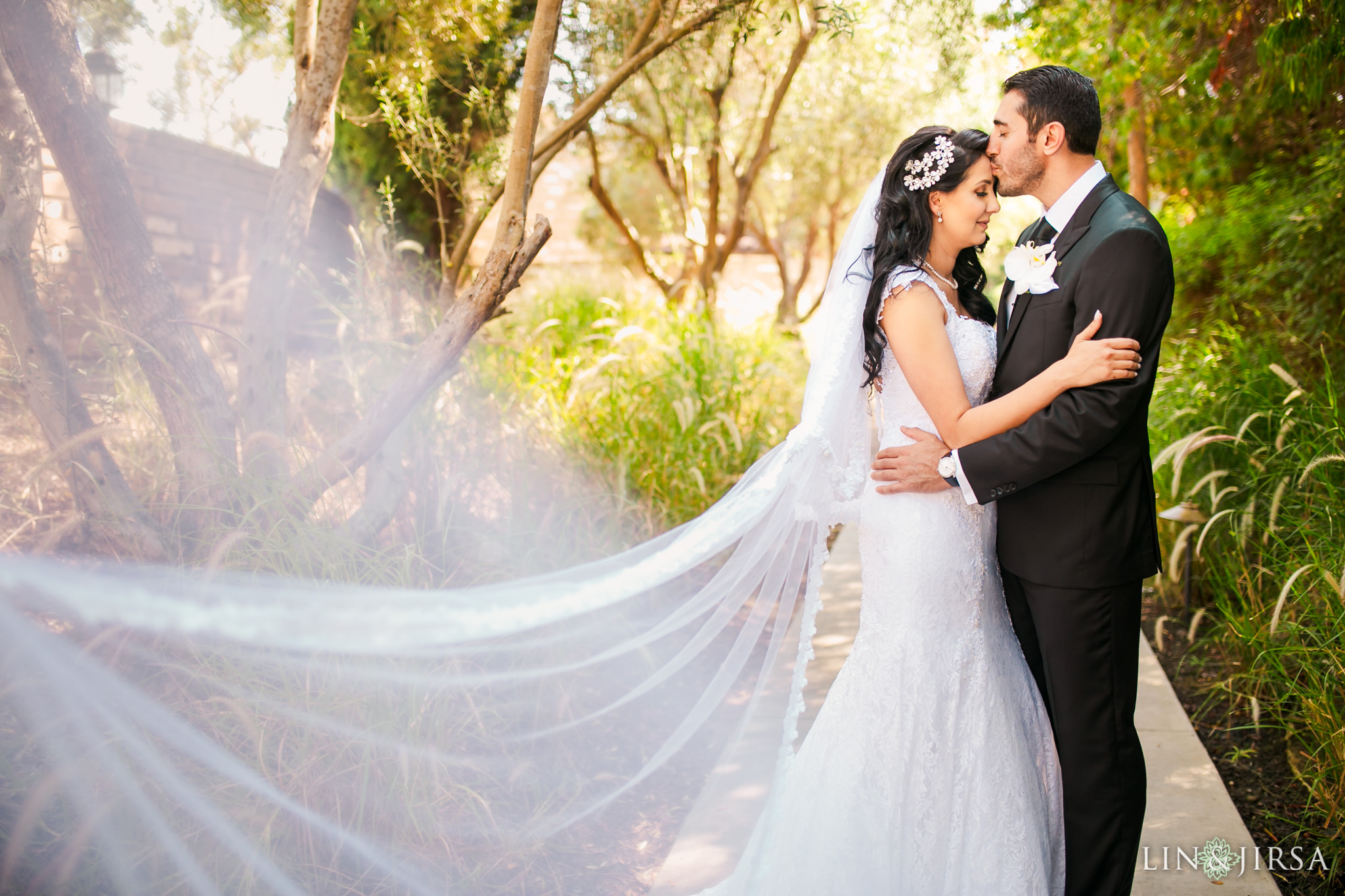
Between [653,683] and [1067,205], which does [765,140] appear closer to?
[1067,205]

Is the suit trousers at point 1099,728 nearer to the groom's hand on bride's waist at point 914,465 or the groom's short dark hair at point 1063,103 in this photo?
the groom's hand on bride's waist at point 914,465

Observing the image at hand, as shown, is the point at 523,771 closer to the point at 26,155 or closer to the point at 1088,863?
the point at 1088,863

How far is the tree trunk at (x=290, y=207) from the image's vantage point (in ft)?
10.6

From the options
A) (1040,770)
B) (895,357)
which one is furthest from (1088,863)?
(895,357)

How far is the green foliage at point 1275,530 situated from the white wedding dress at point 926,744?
1057mm

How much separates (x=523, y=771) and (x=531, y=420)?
215cm

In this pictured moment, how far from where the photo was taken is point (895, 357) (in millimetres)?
2346

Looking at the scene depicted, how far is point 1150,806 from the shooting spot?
9.27ft

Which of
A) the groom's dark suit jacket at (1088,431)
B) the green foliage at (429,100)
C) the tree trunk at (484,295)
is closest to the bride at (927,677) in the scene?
the groom's dark suit jacket at (1088,431)

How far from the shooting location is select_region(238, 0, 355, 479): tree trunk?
3236 millimetres

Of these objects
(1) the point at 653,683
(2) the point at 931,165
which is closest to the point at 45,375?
(1) the point at 653,683

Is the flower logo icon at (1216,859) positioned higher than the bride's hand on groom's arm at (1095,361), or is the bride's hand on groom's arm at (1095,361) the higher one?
the bride's hand on groom's arm at (1095,361)

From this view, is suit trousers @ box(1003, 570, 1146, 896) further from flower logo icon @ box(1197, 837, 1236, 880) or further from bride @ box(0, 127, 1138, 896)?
flower logo icon @ box(1197, 837, 1236, 880)

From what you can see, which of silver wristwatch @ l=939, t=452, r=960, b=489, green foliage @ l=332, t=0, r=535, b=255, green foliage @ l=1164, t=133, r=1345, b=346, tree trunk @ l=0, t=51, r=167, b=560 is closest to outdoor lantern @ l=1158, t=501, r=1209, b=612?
green foliage @ l=1164, t=133, r=1345, b=346
